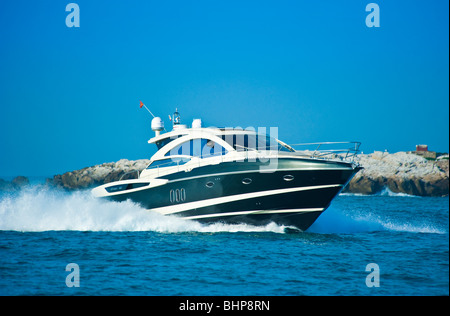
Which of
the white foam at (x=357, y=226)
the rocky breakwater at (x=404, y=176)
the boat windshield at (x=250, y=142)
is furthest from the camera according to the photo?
the rocky breakwater at (x=404, y=176)


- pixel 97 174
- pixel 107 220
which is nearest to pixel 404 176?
pixel 97 174

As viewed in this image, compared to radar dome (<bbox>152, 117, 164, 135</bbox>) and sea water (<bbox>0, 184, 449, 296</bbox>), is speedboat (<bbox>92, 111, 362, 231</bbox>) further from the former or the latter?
radar dome (<bbox>152, 117, 164, 135</bbox>)

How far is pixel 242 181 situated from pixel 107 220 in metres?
5.75

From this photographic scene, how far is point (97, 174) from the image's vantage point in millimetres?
61906

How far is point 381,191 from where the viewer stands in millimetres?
50438

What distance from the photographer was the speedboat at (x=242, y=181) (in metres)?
14.8

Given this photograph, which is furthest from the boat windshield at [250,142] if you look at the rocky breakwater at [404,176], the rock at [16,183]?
the rock at [16,183]

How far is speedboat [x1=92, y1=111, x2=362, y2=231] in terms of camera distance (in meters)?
14.8

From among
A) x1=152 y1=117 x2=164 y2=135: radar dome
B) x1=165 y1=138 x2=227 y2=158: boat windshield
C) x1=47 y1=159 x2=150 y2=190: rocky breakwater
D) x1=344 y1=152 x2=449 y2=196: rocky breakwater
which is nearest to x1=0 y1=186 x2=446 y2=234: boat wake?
x1=165 y1=138 x2=227 y2=158: boat windshield

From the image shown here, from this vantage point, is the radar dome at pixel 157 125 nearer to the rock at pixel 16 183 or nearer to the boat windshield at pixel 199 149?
the boat windshield at pixel 199 149

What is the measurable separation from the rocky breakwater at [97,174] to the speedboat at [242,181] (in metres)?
39.4
